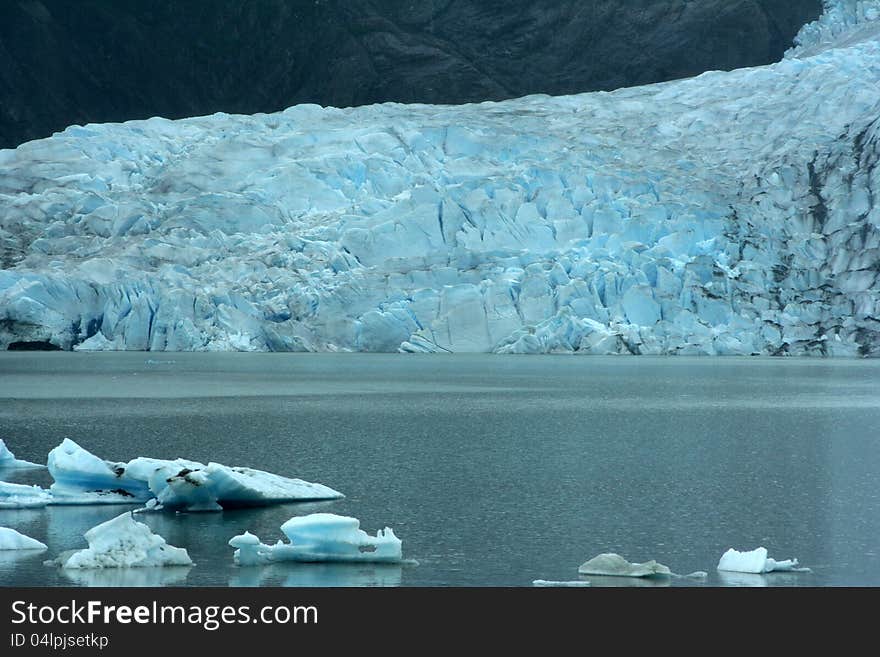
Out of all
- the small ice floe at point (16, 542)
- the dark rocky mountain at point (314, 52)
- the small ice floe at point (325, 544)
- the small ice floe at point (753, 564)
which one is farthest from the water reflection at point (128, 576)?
the dark rocky mountain at point (314, 52)

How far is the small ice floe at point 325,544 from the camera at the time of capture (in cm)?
682

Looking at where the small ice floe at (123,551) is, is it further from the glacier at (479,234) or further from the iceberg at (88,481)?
the glacier at (479,234)

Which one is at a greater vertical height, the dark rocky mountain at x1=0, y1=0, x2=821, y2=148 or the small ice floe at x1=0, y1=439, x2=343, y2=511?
the dark rocky mountain at x1=0, y1=0, x2=821, y2=148

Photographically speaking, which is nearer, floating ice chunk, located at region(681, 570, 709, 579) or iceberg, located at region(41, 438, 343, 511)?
floating ice chunk, located at region(681, 570, 709, 579)

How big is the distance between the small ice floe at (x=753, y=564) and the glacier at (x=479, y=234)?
18269 mm

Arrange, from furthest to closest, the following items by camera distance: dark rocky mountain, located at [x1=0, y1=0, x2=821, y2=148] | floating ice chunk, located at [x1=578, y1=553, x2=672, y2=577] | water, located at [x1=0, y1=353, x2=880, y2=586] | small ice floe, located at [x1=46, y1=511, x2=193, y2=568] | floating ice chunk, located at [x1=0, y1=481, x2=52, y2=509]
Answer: dark rocky mountain, located at [x1=0, y1=0, x2=821, y2=148] < floating ice chunk, located at [x1=0, y1=481, x2=52, y2=509] < water, located at [x1=0, y1=353, x2=880, y2=586] < small ice floe, located at [x1=46, y1=511, x2=193, y2=568] < floating ice chunk, located at [x1=578, y1=553, x2=672, y2=577]

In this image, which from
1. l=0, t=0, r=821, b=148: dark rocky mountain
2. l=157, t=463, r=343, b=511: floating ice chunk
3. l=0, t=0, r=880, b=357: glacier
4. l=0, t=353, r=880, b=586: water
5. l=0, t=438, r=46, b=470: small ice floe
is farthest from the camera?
l=0, t=0, r=821, b=148: dark rocky mountain

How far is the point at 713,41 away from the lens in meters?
60.7

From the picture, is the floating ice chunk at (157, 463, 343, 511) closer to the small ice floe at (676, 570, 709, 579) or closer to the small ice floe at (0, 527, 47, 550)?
the small ice floe at (0, 527, 47, 550)

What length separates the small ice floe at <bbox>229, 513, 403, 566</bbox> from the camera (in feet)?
22.4

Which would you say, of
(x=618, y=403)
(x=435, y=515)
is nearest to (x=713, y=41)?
(x=618, y=403)

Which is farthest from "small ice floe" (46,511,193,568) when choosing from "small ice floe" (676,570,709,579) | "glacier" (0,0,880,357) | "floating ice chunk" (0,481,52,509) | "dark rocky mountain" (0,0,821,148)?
"dark rocky mountain" (0,0,821,148)

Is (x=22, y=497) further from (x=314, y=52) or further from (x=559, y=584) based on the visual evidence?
(x=314, y=52)
